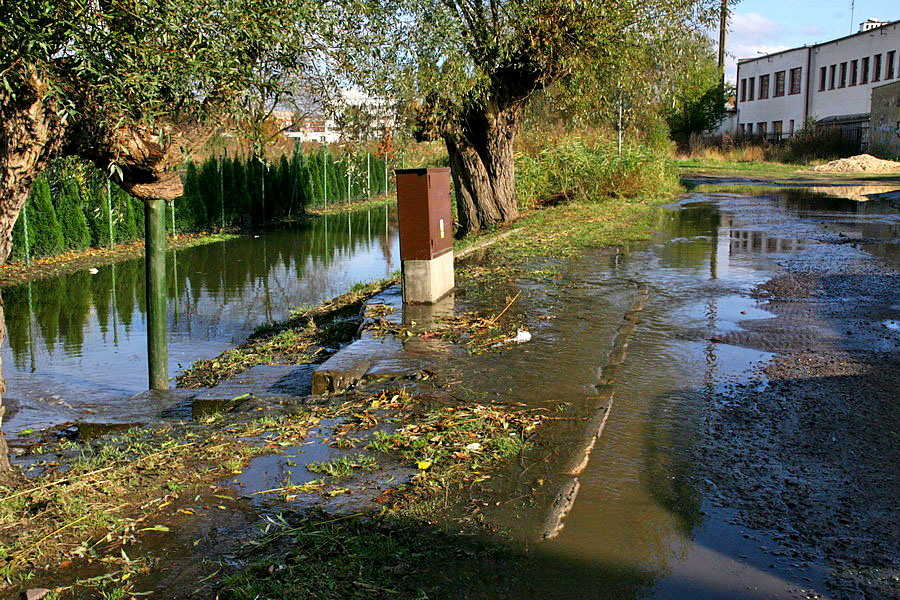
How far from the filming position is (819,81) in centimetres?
5431

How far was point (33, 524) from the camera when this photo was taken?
3762 mm

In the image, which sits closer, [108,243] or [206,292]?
[206,292]

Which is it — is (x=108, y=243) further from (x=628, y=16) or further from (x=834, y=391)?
(x=834, y=391)

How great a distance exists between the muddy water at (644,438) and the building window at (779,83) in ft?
168

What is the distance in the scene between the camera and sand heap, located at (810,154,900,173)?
39.9 meters

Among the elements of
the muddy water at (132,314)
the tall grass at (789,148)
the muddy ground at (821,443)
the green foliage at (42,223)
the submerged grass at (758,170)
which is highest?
the tall grass at (789,148)

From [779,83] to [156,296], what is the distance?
5929 centimetres

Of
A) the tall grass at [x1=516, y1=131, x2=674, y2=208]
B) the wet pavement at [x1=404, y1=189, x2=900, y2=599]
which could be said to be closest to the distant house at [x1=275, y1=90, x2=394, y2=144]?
the wet pavement at [x1=404, y1=189, x2=900, y2=599]

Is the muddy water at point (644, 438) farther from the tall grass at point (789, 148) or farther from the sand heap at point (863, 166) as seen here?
the tall grass at point (789, 148)

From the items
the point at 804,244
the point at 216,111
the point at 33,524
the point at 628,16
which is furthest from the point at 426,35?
the point at 33,524

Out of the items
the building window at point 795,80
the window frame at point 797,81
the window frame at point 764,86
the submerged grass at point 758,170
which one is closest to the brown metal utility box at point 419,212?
the submerged grass at point 758,170

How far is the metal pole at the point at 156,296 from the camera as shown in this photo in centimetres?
751

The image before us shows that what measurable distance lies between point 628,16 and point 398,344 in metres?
10.0

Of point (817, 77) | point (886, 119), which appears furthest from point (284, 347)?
point (817, 77)
